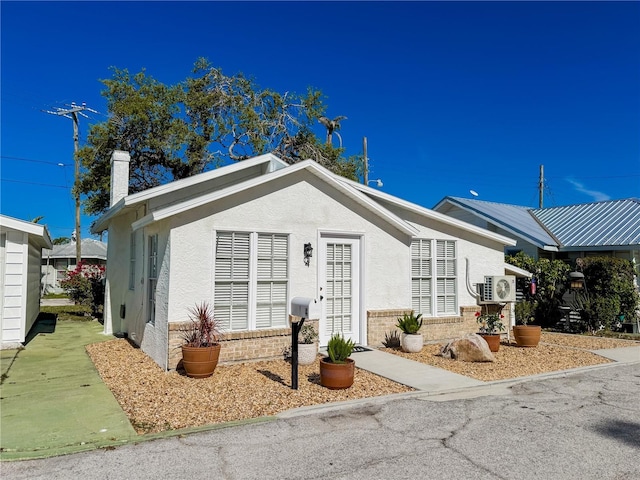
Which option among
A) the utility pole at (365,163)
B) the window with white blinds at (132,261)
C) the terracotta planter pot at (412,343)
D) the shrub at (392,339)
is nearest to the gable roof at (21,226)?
the window with white blinds at (132,261)

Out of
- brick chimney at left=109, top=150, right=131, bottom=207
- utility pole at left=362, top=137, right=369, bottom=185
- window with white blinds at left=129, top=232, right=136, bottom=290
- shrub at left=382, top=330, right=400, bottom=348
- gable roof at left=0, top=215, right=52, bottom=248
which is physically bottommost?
shrub at left=382, top=330, right=400, bottom=348

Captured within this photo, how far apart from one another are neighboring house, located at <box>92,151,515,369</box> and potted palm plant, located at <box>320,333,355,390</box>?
194cm

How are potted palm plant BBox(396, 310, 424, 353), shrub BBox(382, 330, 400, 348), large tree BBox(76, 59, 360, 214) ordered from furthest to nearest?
large tree BBox(76, 59, 360, 214) < shrub BBox(382, 330, 400, 348) < potted palm plant BBox(396, 310, 424, 353)

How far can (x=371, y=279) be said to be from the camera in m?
9.76

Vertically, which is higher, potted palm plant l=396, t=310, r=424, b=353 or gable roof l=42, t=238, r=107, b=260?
gable roof l=42, t=238, r=107, b=260

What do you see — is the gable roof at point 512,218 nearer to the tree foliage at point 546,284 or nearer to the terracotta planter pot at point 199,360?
the tree foliage at point 546,284

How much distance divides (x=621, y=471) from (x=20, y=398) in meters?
6.92

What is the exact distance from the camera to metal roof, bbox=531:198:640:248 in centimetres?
1499

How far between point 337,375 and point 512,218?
14.0 metres

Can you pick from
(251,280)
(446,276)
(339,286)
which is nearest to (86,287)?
(251,280)

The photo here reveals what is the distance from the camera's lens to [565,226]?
17.6m

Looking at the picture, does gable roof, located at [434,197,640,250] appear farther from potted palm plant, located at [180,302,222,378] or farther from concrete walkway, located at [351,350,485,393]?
potted palm plant, located at [180,302,222,378]

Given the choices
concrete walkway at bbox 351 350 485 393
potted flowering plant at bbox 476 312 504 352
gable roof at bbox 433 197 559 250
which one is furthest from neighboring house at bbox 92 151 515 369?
gable roof at bbox 433 197 559 250

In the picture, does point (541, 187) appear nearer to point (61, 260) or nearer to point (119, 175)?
point (119, 175)
